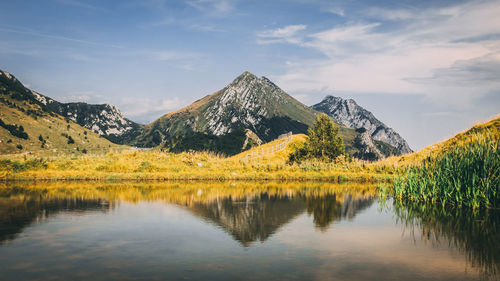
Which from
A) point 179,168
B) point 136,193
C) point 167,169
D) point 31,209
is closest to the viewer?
point 31,209

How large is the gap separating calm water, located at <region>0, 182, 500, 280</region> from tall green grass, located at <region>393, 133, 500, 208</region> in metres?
1.26

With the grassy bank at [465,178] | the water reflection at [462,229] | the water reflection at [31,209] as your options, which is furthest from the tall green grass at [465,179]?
the water reflection at [31,209]

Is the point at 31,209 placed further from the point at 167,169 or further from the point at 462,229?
the point at 167,169

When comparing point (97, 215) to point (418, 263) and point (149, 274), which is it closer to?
point (149, 274)

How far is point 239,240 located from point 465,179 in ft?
47.5

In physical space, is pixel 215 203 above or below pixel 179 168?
below

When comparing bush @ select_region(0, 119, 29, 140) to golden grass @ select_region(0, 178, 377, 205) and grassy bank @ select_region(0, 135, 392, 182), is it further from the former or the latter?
golden grass @ select_region(0, 178, 377, 205)

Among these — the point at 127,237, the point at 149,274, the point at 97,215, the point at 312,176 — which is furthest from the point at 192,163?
the point at 149,274

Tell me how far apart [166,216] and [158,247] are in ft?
19.3

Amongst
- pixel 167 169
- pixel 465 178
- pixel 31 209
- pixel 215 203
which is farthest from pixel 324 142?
pixel 31 209

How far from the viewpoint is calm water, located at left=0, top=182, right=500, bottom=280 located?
9.56 meters

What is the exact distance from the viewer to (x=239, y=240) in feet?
42.9

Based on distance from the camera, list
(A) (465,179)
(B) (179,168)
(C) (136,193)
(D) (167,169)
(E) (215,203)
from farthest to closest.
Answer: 1. (B) (179,168)
2. (D) (167,169)
3. (C) (136,193)
4. (E) (215,203)
5. (A) (465,179)

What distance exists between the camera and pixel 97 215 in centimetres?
1781
